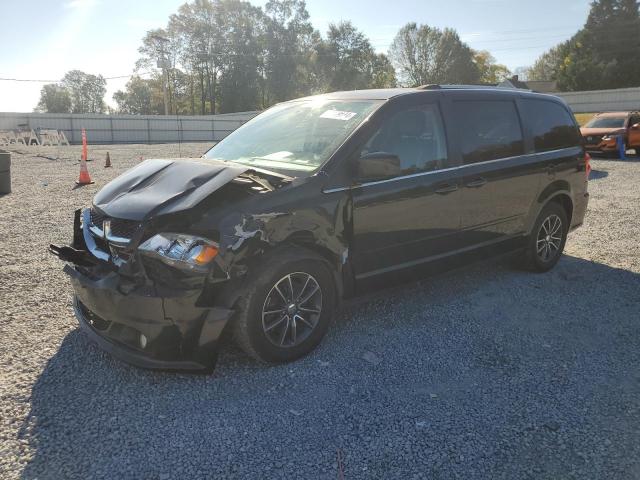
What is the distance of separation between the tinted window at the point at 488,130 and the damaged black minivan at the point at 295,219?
0.02 m

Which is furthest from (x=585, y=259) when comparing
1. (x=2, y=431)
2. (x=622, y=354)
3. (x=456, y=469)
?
(x=2, y=431)

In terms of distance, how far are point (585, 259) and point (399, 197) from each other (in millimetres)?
3449

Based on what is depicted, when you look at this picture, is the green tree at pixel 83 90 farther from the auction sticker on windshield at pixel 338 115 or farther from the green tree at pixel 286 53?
the auction sticker on windshield at pixel 338 115

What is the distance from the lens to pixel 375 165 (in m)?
3.64

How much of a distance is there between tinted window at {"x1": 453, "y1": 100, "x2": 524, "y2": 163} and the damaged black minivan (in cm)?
2

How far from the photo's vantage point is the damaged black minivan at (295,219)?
304 cm

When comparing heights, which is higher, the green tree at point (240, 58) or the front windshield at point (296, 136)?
the green tree at point (240, 58)

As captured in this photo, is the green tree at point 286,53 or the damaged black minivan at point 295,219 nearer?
the damaged black minivan at point 295,219

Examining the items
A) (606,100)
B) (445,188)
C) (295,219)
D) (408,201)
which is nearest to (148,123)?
(606,100)

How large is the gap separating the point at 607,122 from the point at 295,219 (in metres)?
18.8

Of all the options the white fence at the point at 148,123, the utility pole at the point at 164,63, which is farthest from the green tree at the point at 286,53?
the white fence at the point at 148,123

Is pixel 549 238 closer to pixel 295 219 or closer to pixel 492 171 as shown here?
pixel 492 171

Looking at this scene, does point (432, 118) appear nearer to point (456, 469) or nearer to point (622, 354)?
point (622, 354)

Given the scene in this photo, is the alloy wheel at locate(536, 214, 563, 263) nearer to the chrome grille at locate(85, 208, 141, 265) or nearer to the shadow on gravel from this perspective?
the shadow on gravel
